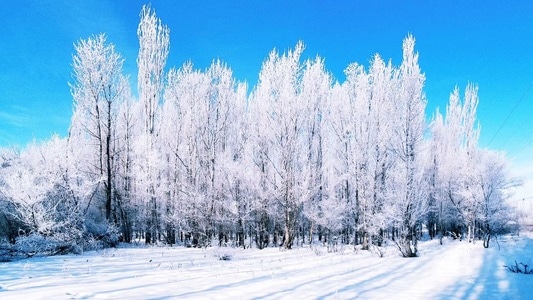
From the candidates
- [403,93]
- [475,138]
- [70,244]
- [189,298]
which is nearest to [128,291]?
[189,298]

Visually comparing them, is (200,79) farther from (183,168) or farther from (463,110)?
(463,110)

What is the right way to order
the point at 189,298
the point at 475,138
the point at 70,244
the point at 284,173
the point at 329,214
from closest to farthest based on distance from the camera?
the point at 189,298 → the point at 70,244 → the point at 284,173 → the point at 329,214 → the point at 475,138

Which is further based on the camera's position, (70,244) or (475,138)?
(475,138)

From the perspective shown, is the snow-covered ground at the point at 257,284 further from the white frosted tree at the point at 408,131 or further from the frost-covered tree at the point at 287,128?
the frost-covered tree at the point at 287,128

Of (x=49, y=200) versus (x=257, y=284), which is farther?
(x=49, y=200)

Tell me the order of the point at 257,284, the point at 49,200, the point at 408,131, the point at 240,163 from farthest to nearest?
the point at 240,163 → the point at 408,131 → the point at 49,200 → the point at 257,284

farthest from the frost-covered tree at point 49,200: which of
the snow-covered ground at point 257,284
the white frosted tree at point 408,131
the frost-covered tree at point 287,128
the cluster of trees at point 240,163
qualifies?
the white frosted tree at point 408,131

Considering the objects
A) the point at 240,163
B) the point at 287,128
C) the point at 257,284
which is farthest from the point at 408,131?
the point at 257,284

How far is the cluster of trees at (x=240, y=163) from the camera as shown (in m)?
15.8

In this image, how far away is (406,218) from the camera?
15.1m

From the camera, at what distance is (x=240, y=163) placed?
23.4m

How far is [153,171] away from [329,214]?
1197 cm

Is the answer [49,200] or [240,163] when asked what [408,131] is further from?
[49,200]

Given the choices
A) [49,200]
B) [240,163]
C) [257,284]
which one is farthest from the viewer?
[240,163]
